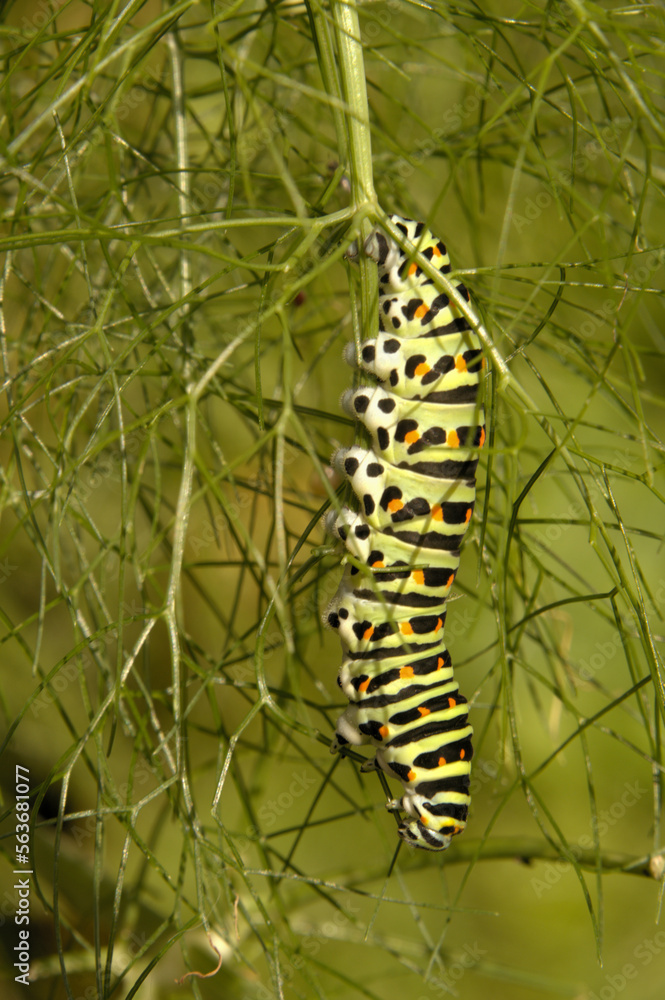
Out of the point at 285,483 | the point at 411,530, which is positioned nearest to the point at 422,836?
the point at 411,530

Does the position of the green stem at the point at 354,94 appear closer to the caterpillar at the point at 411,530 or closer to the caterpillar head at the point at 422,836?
the caterpillar at the point at 411,530

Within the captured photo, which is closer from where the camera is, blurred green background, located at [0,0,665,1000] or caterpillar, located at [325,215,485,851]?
blurred green background, located at [0,0,665,1000]

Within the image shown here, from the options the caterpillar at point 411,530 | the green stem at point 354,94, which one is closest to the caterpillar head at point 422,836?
the caterpillar at point 411,530

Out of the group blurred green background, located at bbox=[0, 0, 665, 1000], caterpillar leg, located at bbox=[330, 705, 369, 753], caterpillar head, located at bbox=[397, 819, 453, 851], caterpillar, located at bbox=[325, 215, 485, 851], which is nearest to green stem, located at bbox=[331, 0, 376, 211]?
blurred green background, located at bbox=[0, 0, 665, 1000]

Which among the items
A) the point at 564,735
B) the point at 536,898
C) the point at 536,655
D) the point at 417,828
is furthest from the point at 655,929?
the point at 417,828

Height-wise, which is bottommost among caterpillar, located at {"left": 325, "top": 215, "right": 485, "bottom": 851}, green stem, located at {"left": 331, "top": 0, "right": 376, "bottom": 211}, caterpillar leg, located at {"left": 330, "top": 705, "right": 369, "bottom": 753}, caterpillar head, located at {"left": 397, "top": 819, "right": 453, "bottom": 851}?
caterpillar head, located at {"left": 397, "top": 819, "right": 453, "bottom": 851}

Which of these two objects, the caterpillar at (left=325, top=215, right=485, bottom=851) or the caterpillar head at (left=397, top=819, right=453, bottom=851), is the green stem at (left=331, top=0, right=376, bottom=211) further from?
the caterpillar head at (left=397, top=819, right=453, bottom=851)

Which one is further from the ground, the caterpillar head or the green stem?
the green stem
